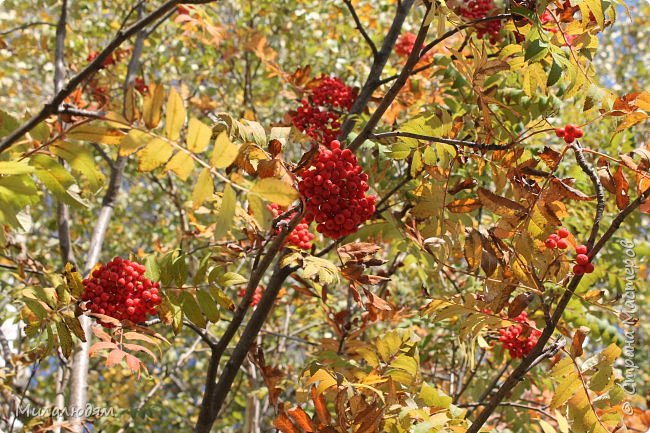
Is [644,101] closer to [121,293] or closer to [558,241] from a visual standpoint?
[558,241]

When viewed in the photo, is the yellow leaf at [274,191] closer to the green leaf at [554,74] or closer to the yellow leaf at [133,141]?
the yellow leaf at [133,141]

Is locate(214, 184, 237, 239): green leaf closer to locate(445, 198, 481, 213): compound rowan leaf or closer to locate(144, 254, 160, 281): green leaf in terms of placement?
locate(144, 254, 160, 281): green leaf

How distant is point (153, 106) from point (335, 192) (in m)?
0.51

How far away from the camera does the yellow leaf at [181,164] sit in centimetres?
124

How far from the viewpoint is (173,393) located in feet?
22.6

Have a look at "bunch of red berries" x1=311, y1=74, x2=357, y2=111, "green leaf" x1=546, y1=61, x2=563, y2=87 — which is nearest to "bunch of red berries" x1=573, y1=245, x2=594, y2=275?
"green leaf" x1=546, y1=61, x2=563, y2=87

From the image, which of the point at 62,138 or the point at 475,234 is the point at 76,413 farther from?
the point at 475,234

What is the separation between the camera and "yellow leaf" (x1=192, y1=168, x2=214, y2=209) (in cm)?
120

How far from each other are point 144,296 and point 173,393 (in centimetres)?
552

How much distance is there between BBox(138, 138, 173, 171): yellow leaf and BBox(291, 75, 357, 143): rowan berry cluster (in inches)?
42.5

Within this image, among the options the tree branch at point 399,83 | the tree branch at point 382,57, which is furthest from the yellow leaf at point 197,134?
the tree branch at point 382,57

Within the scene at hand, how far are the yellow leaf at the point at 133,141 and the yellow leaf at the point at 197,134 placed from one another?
8cm

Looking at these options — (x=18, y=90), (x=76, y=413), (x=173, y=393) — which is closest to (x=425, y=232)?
(x=76, y=413)

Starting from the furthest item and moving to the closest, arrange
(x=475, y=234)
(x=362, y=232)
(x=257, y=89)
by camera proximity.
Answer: (x=257, y=89), (x=362, y=232), (x=475, y=234)
